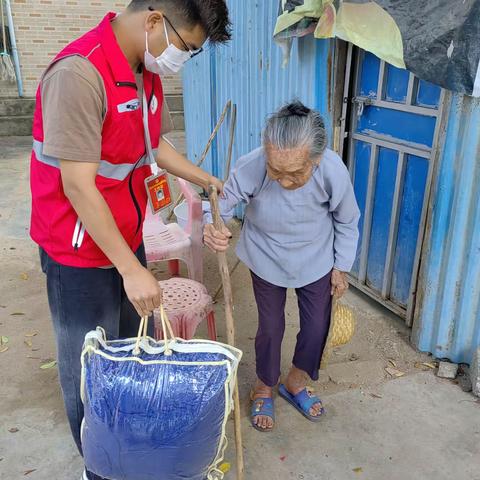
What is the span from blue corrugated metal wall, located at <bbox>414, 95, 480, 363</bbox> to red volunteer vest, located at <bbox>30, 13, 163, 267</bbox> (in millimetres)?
1602

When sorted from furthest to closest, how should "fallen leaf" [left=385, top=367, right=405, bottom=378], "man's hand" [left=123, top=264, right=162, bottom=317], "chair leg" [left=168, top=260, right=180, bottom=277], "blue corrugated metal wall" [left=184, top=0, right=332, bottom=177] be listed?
"chair leg" [left=168, top=260, right=180, bottom=277]
"blue corrugated metal wall" [left=184, top=0, right=332, bottom=177]
"fallen leaf" [left=385, top=367, right=405, bottom=378]
"man's hand" [left=123, top=264, right=162, bottom=317]

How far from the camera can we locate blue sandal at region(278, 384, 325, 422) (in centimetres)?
261

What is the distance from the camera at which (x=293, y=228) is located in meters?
2.23

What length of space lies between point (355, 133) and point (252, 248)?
1664 millimetres

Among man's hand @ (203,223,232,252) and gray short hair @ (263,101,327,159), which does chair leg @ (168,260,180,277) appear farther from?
gray short hair @ (263,101,327,159)

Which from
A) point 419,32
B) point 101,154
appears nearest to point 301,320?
point 101,154

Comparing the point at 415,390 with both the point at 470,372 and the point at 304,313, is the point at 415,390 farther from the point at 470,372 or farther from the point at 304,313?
the point at 304,313

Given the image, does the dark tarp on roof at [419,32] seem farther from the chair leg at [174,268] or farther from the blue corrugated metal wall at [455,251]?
the chair leg at [174,268]

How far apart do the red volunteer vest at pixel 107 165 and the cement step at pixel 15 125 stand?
9.92 meters

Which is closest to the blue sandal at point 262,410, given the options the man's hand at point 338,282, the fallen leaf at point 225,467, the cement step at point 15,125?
the fallen leaf at point 225,467

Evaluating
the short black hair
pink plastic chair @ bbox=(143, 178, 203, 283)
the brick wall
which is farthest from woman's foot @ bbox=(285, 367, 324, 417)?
the brick wall

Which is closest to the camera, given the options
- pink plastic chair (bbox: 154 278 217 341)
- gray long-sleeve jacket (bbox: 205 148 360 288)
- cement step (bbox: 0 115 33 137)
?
gray long-sleeve jacket (bbox: 205 148 360 288)

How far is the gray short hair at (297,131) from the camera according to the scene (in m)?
1.91

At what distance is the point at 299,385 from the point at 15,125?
32.5 feet
